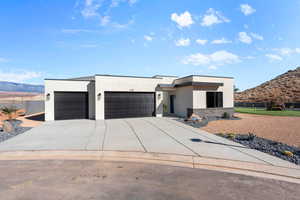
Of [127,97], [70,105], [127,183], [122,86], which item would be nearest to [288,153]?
[127,183]

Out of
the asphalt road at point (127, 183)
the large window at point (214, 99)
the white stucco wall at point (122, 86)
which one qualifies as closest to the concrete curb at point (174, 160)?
the asphalt road at point (127, 183)

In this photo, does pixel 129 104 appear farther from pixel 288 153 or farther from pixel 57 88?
pixel 288 153

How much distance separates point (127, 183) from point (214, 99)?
1301cm

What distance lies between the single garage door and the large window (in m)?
5.22

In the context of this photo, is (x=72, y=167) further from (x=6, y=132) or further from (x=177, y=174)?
(x=6, y=132)

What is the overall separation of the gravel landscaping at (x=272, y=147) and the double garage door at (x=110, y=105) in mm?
8724

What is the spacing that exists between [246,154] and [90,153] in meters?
5.47

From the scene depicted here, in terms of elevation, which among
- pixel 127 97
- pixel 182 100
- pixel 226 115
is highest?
pixel 127 97

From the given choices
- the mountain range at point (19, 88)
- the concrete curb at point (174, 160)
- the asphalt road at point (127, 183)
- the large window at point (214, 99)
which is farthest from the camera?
the mountain range at point (19, 88)

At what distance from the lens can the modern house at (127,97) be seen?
1374 cm

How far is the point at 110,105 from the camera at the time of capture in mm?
14258

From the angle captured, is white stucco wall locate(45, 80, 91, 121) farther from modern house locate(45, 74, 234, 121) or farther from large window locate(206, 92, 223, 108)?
large window locate(206, 92, 223, 108)

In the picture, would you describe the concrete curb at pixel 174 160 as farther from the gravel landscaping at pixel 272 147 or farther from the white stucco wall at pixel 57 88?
the white stucco wall at pixel 57 88

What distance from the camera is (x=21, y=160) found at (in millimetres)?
4918
